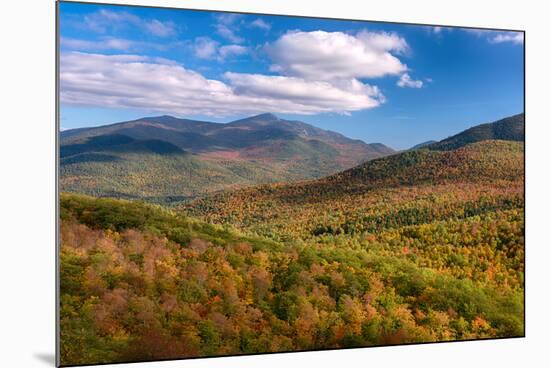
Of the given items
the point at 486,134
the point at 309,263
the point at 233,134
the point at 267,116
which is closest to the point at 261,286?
the point at 309,263

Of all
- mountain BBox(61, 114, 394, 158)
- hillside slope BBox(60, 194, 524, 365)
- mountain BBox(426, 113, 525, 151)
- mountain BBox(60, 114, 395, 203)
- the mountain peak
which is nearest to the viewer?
hillside slope BBox(60, 194, 524, 365)

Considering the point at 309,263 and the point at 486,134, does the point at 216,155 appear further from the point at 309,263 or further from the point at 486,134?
the point at 486,134

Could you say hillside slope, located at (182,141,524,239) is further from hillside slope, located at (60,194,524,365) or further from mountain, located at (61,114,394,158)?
mountain, located at (61,114,394,158)

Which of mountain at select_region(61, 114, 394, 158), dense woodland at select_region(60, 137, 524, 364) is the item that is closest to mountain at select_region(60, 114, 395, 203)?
mountain at select_region(61, 114, 394, 158)

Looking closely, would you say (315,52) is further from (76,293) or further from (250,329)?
(76,293)
